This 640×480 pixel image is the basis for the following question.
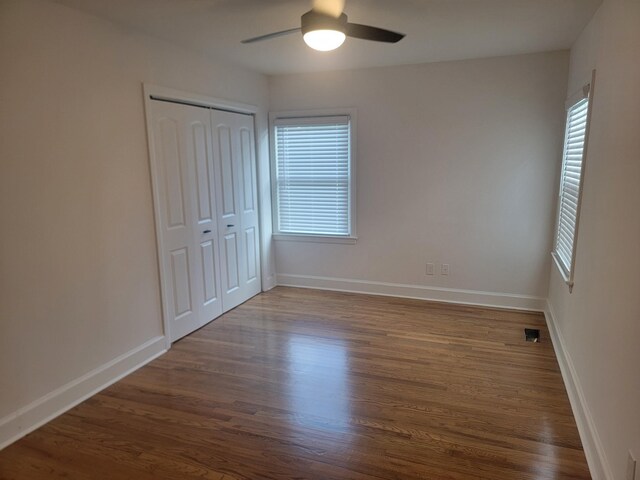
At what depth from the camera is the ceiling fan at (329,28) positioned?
7.69ft

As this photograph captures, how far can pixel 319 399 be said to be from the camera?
107 inches

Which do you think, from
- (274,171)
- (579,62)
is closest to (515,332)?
(579,62)

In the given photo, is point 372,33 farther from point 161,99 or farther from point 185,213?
point 185,213

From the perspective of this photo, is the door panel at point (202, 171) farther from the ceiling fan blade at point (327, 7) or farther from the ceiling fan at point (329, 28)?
the ceiling fan blade at point (327, 7)

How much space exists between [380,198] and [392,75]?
1265mm

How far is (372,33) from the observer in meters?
2.50

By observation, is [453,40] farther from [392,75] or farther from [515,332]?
[515,332]

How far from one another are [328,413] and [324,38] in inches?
87.7

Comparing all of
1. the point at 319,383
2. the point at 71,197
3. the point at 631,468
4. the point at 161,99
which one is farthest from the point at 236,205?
the point at 631,468

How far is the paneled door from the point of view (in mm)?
4055

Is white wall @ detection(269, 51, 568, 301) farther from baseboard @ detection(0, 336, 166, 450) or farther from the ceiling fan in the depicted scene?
baseboard @ detection(0, 336, 166, 450)

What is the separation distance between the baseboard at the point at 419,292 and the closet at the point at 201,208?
27.5 inches

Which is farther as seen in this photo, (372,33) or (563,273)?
(563,273)

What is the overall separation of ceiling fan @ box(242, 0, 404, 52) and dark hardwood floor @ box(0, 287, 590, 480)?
7.25ft
